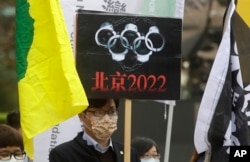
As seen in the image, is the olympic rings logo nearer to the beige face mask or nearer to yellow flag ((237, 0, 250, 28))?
the beige face mask

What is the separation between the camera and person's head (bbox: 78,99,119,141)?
6555 millimetres

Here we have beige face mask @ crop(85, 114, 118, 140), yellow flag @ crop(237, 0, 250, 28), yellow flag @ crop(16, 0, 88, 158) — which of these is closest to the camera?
yellow flag @ crop(16, 0, 88, 158)

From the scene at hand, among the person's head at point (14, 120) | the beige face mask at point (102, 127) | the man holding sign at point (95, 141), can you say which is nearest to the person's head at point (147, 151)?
the person's head at point (14, 120)

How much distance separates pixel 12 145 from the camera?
6863 mm

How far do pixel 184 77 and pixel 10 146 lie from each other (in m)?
10.3

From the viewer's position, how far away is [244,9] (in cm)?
740

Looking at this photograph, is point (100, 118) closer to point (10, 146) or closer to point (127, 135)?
point (127, 135)

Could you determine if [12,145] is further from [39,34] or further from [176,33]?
[176,33]

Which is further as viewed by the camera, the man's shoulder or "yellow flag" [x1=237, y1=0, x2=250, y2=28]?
"yellow flag" [x1=237, y1=0, x2=250, y2=28]

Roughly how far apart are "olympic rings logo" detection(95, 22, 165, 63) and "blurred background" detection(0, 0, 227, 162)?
5782 mm

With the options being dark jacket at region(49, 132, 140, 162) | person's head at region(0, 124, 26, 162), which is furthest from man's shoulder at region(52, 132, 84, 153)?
person's head at region(0, 124, 26, 162)

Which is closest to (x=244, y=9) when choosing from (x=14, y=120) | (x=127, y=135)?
(x=127, y=135)

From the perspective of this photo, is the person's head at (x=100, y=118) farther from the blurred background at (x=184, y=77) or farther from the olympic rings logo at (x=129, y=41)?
the blurred background at (x=184, y=77)

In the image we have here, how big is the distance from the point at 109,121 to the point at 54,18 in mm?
718
